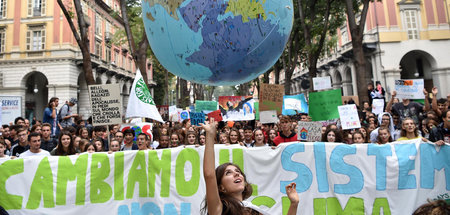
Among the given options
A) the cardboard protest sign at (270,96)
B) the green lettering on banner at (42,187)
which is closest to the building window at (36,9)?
the cardboard protest sign at (270,96)

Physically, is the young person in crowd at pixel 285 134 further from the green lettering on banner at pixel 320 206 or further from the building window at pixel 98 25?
the building window at pixel 98 25

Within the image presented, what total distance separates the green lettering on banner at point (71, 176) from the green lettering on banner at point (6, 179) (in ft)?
1.68

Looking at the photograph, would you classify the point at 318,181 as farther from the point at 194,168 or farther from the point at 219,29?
the point at 219,29

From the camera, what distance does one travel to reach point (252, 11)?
224 cm

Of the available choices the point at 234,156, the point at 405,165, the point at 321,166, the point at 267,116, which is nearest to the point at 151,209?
the point at 234,156

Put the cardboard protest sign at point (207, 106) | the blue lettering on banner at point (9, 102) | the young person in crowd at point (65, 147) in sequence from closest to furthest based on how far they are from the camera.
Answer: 1. the young person in crowd at point (65, 147)
2. the cardboard protest sign at point (207, 106)
3. the blue lettering on banner at point (9, 102)

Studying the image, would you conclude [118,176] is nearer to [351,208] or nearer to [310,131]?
[310,131]

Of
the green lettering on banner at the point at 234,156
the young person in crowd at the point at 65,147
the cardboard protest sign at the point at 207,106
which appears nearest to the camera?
the green lettering on banner at the point at 234,156

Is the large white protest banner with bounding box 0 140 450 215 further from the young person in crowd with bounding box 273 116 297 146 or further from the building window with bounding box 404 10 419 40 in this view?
the building window with bounding box 404 10 419 40

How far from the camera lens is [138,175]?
15.1ft

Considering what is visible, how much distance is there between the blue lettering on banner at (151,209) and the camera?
4425 mm

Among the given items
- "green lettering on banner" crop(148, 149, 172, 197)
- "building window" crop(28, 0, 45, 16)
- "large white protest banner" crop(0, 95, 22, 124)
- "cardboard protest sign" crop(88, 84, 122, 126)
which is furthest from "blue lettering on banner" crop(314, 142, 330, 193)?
"building window" crop(28, 0, 45, 16)

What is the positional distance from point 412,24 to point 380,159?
27.3 metres

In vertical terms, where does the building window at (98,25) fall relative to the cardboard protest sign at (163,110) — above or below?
above
